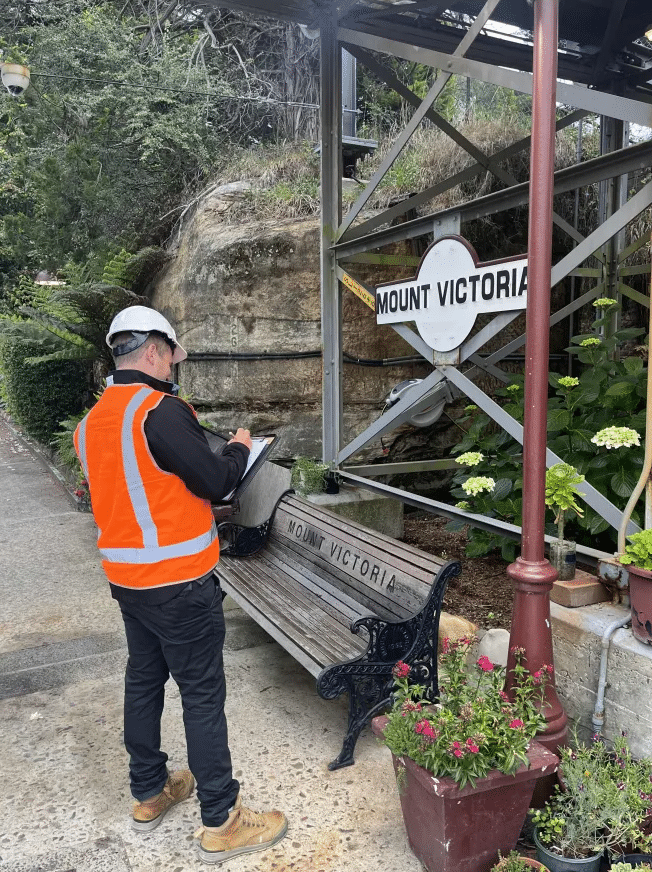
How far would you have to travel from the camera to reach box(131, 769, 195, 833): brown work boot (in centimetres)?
284

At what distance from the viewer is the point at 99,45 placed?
36.6ft

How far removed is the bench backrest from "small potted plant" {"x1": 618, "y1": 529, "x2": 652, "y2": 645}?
0.86 metres

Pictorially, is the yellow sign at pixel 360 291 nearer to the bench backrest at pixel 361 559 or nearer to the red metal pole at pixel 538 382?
the bench backrest at pixel 361 559

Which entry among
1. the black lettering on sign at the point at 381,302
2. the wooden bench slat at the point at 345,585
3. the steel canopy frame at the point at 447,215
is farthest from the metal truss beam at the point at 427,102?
the wooden bench slat at the point at 345,585

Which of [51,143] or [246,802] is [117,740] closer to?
[246,802]

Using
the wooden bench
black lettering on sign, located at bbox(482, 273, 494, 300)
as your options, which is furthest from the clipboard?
black lettering on sign, located at bbox(482, 273, 494, 300)

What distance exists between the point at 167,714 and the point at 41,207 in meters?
8.85

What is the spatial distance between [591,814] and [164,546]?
173 centimetres

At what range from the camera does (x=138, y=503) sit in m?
2.52

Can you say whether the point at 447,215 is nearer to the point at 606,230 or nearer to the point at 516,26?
the point at 606,230

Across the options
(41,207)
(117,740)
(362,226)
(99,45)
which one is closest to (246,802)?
(117,740)

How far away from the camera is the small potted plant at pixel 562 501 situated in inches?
123

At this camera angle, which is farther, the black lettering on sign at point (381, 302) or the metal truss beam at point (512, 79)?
the black lettering on sign at point (381, 302)

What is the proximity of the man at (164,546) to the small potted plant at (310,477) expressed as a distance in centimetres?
301
